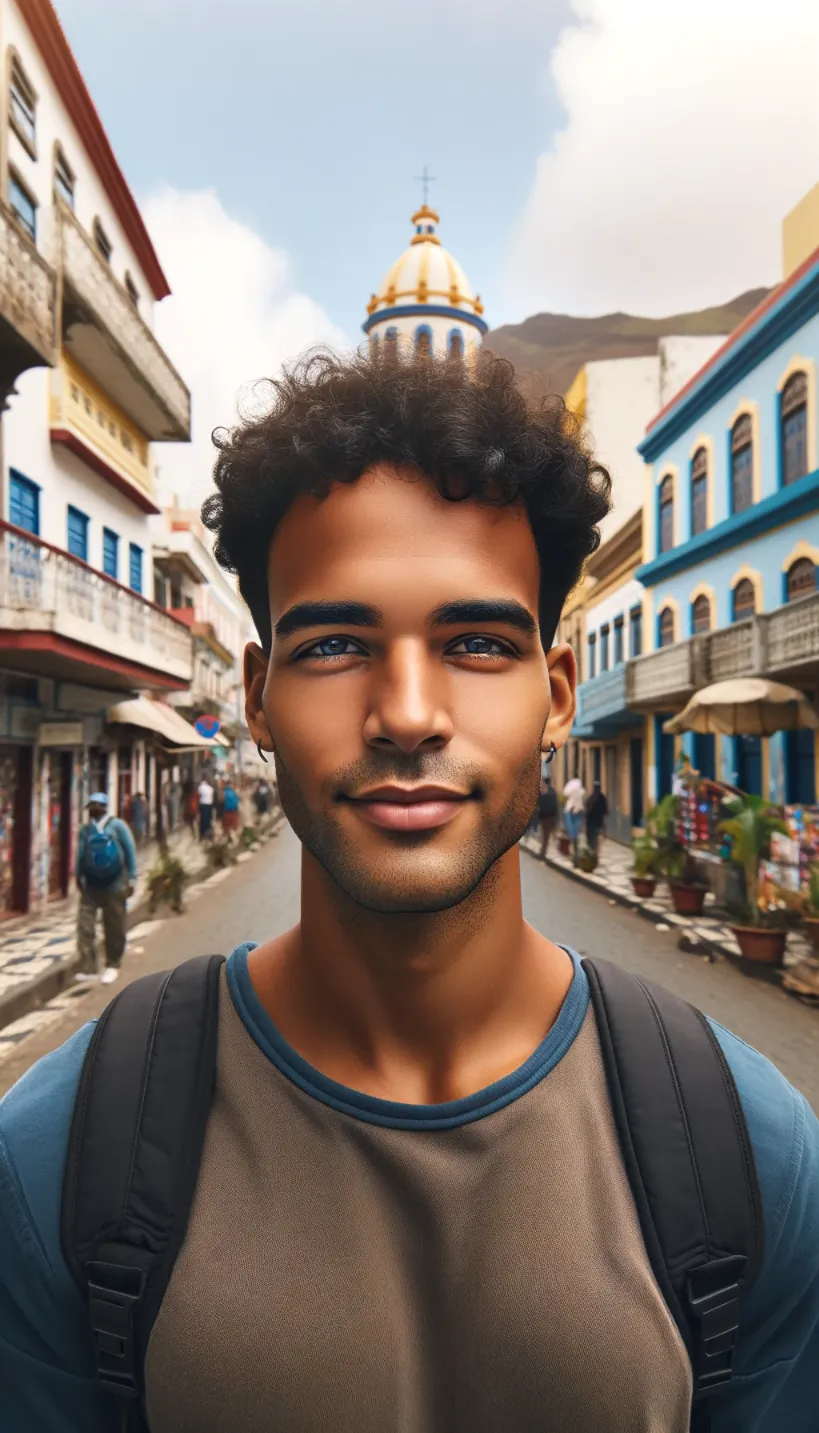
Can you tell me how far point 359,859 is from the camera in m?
1.12

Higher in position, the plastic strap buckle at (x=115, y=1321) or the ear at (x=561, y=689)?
the ear at (x=561, y=689)

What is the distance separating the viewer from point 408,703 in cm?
110

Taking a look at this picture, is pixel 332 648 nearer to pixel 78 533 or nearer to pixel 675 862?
pixel 675 862

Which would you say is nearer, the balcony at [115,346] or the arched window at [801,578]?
the balcony at [115,346]

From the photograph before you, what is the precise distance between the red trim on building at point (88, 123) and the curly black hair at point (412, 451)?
41.1ft

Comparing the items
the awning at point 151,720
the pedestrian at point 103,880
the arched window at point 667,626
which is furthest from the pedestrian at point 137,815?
the arched window at point 667,626

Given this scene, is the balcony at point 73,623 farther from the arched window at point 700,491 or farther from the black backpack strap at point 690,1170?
the arched window at point 700,491

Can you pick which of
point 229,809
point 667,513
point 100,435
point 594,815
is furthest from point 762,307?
point 229,809

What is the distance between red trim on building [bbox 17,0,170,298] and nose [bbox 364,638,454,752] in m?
12.9

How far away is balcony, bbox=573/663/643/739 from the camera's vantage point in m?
21.0

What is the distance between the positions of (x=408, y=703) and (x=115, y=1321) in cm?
85

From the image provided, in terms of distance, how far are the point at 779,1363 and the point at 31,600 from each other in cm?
996

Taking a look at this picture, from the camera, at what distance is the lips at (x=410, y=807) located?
1107mm

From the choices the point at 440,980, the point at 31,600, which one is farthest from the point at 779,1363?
the point at 31,600
